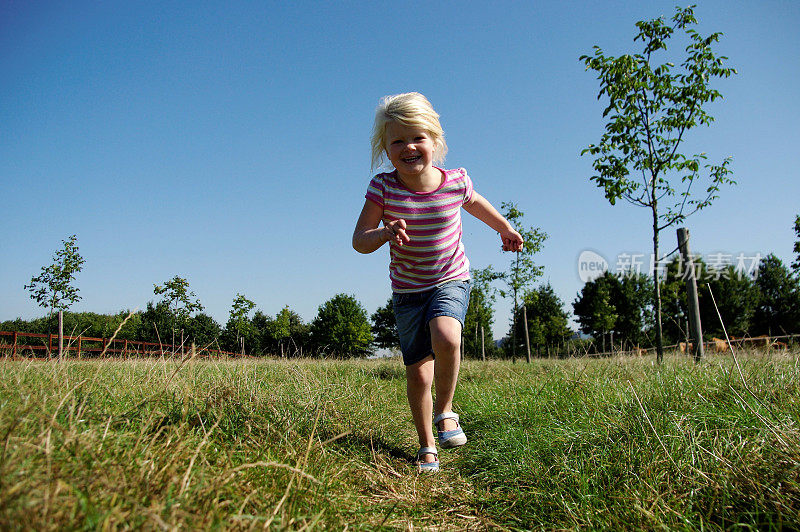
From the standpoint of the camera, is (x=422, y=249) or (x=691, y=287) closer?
(x=422, y=249)

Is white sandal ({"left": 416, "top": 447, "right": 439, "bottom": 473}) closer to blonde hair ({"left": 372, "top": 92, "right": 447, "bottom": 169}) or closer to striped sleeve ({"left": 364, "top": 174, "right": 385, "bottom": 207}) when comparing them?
striped sleeve ({"left": 364, "top": 174, "right": 385, "bottom": 207})

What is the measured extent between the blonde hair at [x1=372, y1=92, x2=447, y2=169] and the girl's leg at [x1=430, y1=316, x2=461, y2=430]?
1091mm

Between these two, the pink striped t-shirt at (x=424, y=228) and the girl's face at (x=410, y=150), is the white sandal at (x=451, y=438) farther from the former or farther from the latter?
the girl's face at (x=410, y=150)

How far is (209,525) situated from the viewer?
3.34 feet

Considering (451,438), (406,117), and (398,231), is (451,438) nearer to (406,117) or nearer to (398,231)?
(398,231)

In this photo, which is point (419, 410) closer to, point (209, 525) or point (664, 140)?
point (209, 525)

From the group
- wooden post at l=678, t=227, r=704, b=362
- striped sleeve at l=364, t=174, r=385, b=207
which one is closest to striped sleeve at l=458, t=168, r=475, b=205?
striped sleeve at l=364, t=174, r=385, b=207

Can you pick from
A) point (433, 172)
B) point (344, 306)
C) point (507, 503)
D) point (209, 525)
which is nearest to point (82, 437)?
point (209, 525)

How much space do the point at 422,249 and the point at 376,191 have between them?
1.39 ft

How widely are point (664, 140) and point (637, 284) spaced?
30.8 metres

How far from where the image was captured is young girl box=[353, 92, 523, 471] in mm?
2736

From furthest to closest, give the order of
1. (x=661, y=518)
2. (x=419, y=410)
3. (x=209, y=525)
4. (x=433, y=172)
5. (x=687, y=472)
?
(x=433, y=172) < (x=419, y=410) < (x=687, y=472) < (x=661, y=518) < (x=209, y=525)

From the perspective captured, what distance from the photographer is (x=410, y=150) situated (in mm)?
2760

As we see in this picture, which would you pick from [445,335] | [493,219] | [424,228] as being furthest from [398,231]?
[493,219]
